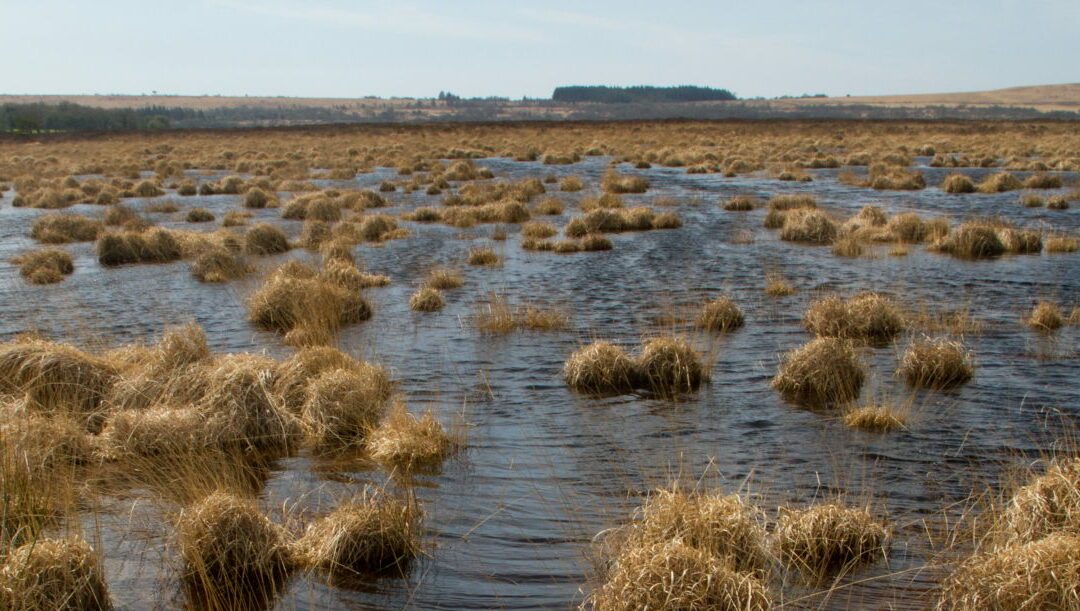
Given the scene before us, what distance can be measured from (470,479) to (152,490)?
9.02ft

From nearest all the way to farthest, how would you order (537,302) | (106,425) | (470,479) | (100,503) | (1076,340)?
(100,503) < (470,479) < (106,425) < (1076,340) < (537,302)

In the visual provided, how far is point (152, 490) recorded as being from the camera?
24.2 ft

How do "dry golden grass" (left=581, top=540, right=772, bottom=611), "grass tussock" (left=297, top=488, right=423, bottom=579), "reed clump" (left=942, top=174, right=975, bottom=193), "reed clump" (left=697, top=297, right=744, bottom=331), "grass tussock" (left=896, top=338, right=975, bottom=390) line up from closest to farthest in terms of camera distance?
"dry golden grass" (left=581, top=540, right=772, bottom=611), "grass tussock" (left=297, top=488, right=423, bottom=579), "grass tussock" (left=896, top=338, right=975, bottom=390), "reed clump" (left=697, top=297, right=744, bottom=331), "reed clump" (left=942, top=174, right=975, bottom=193)

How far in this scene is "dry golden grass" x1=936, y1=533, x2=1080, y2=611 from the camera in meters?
4.81

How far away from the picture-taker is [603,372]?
402 inches

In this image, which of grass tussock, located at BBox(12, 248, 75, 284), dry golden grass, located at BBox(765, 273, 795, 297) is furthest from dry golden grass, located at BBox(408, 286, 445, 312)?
grass tussock, located at BBox(12, 248, 75, 284)

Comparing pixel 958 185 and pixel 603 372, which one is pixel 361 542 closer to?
pixel 603 372

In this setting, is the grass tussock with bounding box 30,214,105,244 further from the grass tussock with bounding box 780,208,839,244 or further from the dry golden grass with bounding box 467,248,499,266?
the grass tussock with bounding box 780,208,839,244

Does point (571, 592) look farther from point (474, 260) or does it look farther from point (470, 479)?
point (474, 260)

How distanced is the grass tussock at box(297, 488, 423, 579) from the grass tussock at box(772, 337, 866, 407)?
16.7ft

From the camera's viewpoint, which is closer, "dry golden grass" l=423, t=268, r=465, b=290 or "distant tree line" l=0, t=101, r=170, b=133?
"dry golden grass" l=423, t=268, r=465, b=290

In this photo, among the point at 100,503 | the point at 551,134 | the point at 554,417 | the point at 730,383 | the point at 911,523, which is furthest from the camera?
the point at 551,134

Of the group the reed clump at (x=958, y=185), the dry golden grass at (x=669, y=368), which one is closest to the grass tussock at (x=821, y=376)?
the dry golden grass at (x=669, y=368)

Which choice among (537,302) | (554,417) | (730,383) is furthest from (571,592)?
(537,302)
